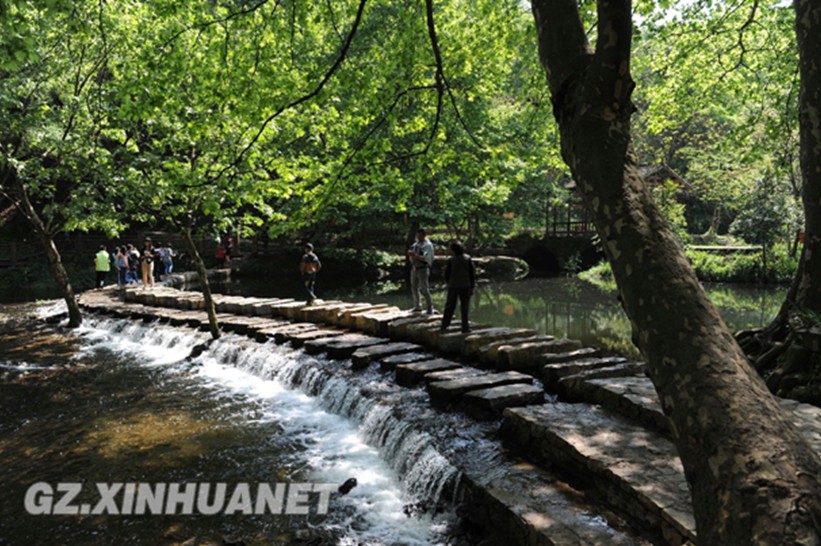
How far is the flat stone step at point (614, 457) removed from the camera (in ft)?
11.1

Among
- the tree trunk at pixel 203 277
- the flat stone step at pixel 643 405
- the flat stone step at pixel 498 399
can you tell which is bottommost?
the flat stone step at pixel 498 399

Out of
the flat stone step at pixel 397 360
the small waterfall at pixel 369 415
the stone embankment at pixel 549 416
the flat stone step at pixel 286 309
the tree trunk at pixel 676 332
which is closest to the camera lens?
the tree trunk at pixel 676 332

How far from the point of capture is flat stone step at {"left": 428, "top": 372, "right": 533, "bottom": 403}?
6.23 m

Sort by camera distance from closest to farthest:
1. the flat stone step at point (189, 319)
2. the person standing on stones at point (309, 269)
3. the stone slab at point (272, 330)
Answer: the stone slab at point (272, 330) → the person standing on stones at point (309, 269) → the flat stone step at point (189, 319)

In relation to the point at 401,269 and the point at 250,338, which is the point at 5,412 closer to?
the point at 250,338

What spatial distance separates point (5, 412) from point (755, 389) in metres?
9.60

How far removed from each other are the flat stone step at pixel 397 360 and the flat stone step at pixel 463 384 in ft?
4.28

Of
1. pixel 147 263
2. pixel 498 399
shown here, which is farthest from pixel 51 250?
pixel 498 399

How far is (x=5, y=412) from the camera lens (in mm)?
7770

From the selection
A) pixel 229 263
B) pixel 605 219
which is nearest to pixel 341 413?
pixel 605 219

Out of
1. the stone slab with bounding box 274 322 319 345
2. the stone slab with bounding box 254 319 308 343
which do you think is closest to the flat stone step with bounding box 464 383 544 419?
the stone slab with bounding box 274 322 319 345

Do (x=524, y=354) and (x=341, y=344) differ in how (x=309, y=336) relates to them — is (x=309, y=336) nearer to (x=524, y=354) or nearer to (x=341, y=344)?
(x=341, y=344)

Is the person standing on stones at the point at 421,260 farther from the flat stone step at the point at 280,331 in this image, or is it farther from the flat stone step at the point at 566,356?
the flat stone step at the point at 566,356

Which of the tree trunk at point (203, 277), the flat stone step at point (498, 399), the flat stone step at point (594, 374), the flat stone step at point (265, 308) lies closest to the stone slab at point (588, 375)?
the flat stone step at point (594, 374)
